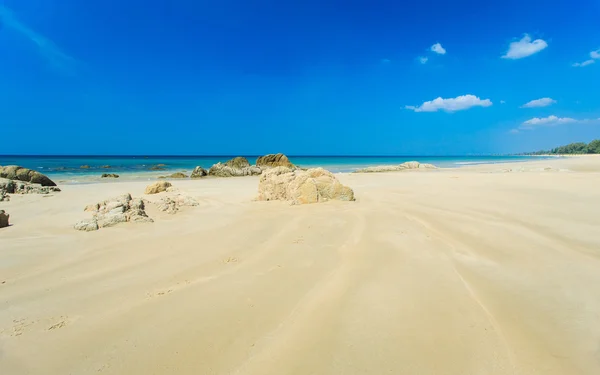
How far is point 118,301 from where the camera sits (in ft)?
6.65

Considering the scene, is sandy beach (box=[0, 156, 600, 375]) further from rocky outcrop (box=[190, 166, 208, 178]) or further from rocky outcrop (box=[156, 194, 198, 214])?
rocky outcrop (box=[190, 166, 208, 178])

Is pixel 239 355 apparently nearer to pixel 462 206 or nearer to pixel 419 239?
pixel 419 239

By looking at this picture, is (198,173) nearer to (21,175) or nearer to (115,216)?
(21,175)

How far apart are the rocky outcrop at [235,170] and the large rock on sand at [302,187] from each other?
519 inches

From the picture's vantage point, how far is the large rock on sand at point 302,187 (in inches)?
228

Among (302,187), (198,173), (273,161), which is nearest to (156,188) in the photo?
(302,187)

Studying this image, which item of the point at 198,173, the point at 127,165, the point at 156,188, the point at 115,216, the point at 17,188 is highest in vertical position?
the point at 127,165

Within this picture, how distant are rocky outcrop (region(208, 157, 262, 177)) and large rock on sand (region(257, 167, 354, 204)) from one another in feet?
43.3

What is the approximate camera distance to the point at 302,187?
5863 mm

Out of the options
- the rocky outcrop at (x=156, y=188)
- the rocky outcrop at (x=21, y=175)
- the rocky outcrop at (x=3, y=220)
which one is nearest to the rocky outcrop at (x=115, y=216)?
the rocky outcrop at (x=3, y=220)

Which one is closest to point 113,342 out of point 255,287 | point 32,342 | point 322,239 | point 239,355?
point 32,342

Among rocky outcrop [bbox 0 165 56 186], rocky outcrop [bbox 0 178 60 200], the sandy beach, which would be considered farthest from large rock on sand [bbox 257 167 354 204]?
rocky outcrop [bbox 0 165 56 186]

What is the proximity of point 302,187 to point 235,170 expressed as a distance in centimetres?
1452

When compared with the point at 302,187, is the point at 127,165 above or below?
above
